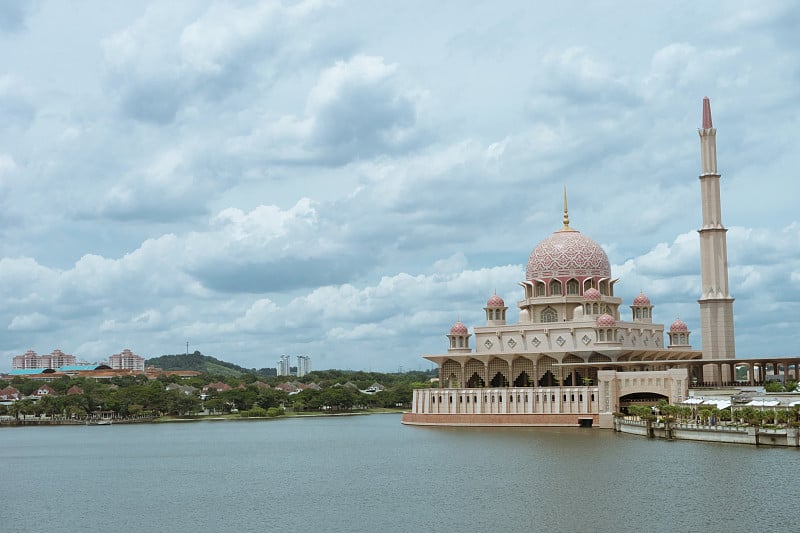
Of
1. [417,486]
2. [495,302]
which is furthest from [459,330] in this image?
[417,486]

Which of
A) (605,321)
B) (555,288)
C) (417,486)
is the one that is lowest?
(417,486)

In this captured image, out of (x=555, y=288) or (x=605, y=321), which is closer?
(x=605, y=321)

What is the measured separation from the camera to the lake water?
40.3 m

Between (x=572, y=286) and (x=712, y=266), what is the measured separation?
13327mm

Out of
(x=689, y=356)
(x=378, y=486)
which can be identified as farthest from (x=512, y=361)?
(x=378, y=486)

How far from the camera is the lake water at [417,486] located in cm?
4034

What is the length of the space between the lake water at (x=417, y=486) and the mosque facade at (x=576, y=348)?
6.89 m

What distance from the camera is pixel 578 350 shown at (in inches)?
3548

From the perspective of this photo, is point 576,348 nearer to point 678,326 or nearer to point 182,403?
point 678,326

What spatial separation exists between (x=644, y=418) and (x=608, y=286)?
82.7 ft

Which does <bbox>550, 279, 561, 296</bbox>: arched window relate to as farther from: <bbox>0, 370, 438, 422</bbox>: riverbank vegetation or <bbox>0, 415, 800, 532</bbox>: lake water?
<bbox>0, 370, 438, 422</bbox>: riverbank vegetation

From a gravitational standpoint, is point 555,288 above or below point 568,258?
below

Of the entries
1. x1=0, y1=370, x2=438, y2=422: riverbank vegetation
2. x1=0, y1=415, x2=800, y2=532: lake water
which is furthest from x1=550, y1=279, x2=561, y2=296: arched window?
x1=0, y1=370, x2=438, y2=422: riverbank vegetation

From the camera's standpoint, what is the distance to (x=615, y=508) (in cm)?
4144
